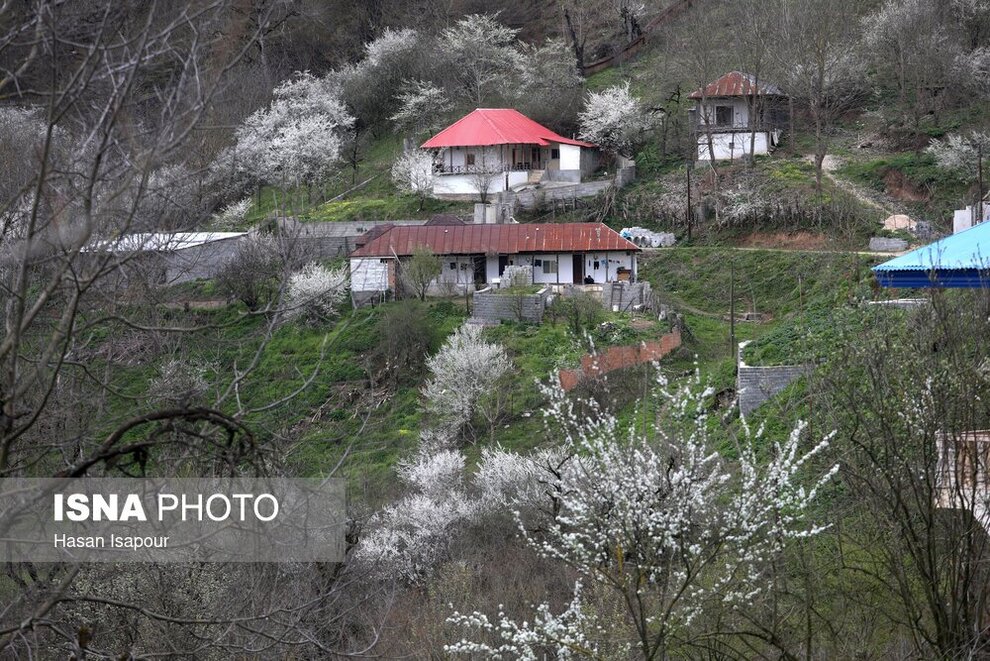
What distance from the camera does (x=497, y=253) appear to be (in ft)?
101

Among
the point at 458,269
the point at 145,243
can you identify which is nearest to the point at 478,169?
the point at 458,269

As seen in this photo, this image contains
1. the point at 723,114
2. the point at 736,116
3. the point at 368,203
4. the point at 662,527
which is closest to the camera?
the point at 662,527

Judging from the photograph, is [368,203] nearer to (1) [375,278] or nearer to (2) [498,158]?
(2) [498,158]

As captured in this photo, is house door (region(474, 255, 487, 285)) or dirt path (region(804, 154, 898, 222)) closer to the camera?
dirt path (region(804, 154, 898, 222))

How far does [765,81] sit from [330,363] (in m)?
18.4

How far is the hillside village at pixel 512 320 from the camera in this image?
183 inches

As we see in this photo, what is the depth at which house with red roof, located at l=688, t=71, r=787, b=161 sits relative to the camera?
35969mm

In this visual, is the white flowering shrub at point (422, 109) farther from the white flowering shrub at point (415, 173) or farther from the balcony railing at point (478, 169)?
the balcony railing at point (478, 169)

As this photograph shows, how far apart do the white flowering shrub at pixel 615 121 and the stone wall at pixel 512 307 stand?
12053 millimetres

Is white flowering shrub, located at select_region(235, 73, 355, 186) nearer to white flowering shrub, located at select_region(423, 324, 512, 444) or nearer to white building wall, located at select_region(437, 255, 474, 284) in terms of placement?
white building wall, located at select_region(437, 255, 474, 284)

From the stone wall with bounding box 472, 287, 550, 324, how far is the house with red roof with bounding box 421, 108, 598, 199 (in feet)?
32.0

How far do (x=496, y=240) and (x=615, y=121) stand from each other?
31.8 feet

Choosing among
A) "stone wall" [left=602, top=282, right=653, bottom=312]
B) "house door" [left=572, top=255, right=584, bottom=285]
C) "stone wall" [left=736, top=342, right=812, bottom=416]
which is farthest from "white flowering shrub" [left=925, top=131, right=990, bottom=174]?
"stone wall" [left=736, top=342, right=812, bottom=416]

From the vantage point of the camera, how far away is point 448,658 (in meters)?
11.5
